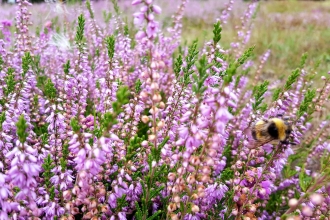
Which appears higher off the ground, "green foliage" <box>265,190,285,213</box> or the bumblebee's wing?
the bumblebee's wing

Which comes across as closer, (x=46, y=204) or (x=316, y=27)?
(x=46, y=204)

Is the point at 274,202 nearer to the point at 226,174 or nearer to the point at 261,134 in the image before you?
the point at 226,174

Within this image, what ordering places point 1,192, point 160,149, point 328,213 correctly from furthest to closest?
point 328,213 → point 160,149 → point 1,192

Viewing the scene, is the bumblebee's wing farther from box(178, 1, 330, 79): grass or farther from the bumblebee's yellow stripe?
box(178, 1, 330, 79): grass

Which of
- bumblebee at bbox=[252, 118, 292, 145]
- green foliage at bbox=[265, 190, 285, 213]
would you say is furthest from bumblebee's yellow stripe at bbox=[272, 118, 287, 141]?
green foliage at bbox=[265, 190, 285, 213]

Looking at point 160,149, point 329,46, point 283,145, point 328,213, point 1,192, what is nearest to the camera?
point 1,192

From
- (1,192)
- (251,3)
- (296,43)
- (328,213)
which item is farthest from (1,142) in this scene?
(296,43)

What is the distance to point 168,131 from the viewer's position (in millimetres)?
3127

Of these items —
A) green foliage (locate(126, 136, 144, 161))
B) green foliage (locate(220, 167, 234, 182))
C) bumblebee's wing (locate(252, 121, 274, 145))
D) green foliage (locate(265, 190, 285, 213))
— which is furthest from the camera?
green foliage (locate(265, 190, 285, 213))

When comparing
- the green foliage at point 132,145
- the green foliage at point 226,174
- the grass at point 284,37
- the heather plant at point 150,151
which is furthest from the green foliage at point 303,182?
the grass at point 284,37

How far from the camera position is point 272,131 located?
8.93 feet

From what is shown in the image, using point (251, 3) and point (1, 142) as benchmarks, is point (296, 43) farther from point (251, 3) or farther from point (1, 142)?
point (1, 142)

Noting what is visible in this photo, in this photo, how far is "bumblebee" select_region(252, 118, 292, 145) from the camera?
107 inches

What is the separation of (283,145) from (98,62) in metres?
3.70
